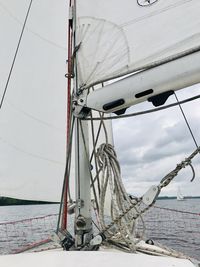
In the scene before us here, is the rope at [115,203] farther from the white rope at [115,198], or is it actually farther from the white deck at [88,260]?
the white deck at [88,260]

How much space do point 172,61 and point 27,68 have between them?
202 centimetres

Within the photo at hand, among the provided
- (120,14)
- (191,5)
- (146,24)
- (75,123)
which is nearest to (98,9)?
(120,14)

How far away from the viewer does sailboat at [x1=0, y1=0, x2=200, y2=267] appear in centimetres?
173

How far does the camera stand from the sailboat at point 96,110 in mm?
1733

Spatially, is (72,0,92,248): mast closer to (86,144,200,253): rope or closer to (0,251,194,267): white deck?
(86,144,200,253): rope

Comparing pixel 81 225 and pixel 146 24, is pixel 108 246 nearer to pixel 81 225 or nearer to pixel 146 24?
pixel 81 225

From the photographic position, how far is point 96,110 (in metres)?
2.04

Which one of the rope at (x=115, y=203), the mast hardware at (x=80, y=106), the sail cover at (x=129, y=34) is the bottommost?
the rope at (x=115, y=203)

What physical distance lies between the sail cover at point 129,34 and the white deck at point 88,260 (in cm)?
108

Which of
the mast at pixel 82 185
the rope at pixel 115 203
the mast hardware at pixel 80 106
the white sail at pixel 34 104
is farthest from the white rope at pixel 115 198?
the white sail at pixel 34 104

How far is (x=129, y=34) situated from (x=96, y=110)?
545 millimetres

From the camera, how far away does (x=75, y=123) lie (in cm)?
230

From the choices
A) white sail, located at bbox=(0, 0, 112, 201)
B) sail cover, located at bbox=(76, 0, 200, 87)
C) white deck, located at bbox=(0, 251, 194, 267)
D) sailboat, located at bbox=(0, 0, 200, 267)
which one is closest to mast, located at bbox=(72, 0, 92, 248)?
sailboat, located at bbox=(0, 0, 200, 267)

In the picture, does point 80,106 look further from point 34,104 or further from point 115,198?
point 34,104
